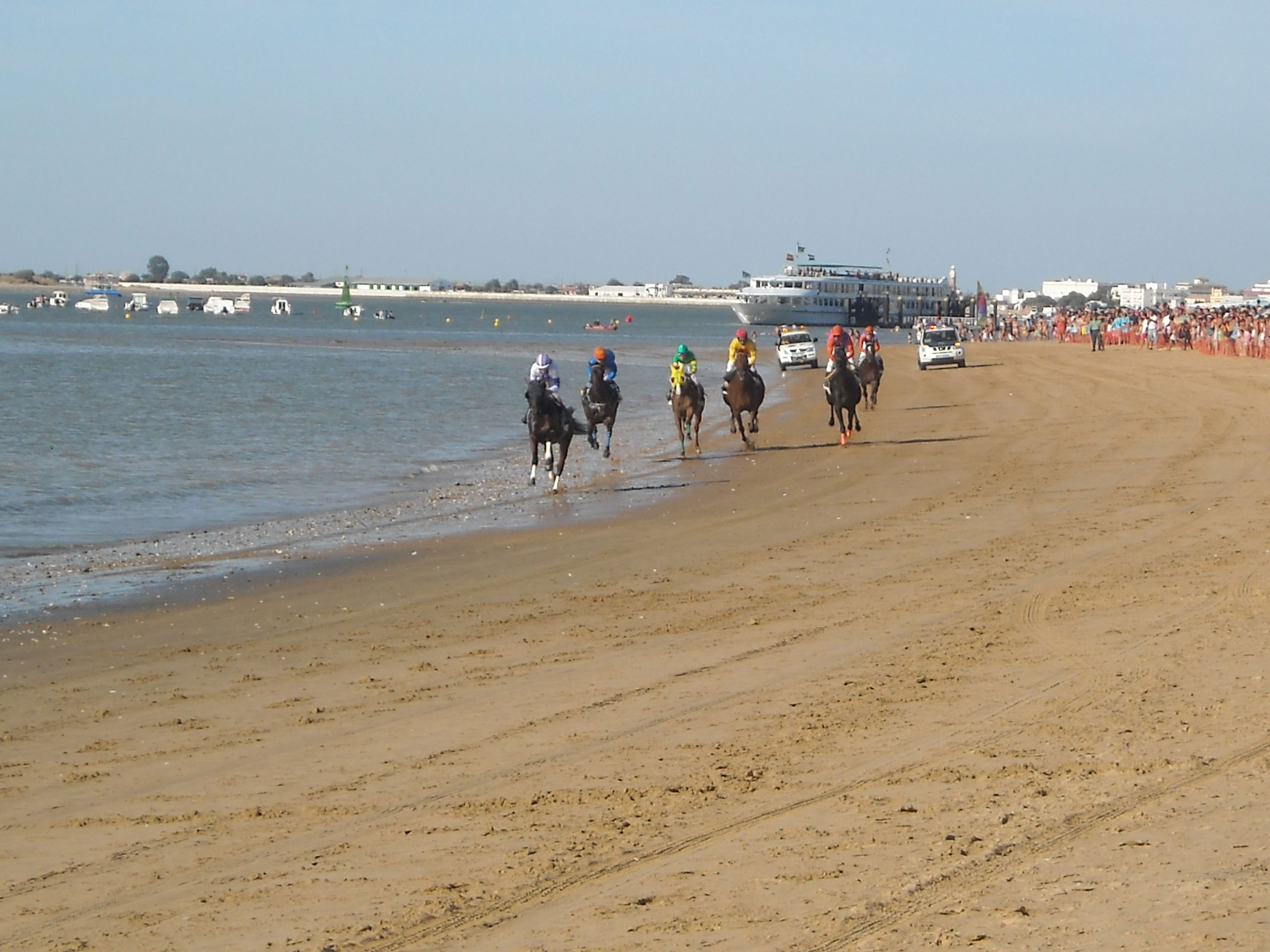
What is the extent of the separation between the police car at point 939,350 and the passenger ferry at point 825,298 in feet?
236

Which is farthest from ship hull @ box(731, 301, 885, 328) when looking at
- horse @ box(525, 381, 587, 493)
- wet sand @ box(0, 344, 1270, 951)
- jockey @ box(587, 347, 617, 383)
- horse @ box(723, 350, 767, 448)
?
wet sand @ box(0, 344, 1270, 951)

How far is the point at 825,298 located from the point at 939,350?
7531 cm

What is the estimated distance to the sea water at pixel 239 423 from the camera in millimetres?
21016

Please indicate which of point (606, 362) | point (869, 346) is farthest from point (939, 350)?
point (606, 362)

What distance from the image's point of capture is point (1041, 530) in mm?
15062

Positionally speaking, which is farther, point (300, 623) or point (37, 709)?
point (300, 623)

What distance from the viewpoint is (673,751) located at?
7.55 m

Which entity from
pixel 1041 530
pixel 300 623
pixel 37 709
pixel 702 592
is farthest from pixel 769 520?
pixel 37 709

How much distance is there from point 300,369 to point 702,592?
54.6m

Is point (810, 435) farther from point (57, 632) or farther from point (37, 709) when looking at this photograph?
point (37, 709)

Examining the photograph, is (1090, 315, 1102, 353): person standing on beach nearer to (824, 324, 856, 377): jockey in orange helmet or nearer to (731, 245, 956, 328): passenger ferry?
(824, 324, 856, 377): jockey in orange helmet

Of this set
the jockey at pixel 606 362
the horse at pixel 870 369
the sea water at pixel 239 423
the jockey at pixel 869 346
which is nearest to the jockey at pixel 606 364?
the jockey at pixel 606 362

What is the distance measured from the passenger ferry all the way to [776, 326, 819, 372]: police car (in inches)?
2674

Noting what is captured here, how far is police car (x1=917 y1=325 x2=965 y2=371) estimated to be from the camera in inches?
2234
